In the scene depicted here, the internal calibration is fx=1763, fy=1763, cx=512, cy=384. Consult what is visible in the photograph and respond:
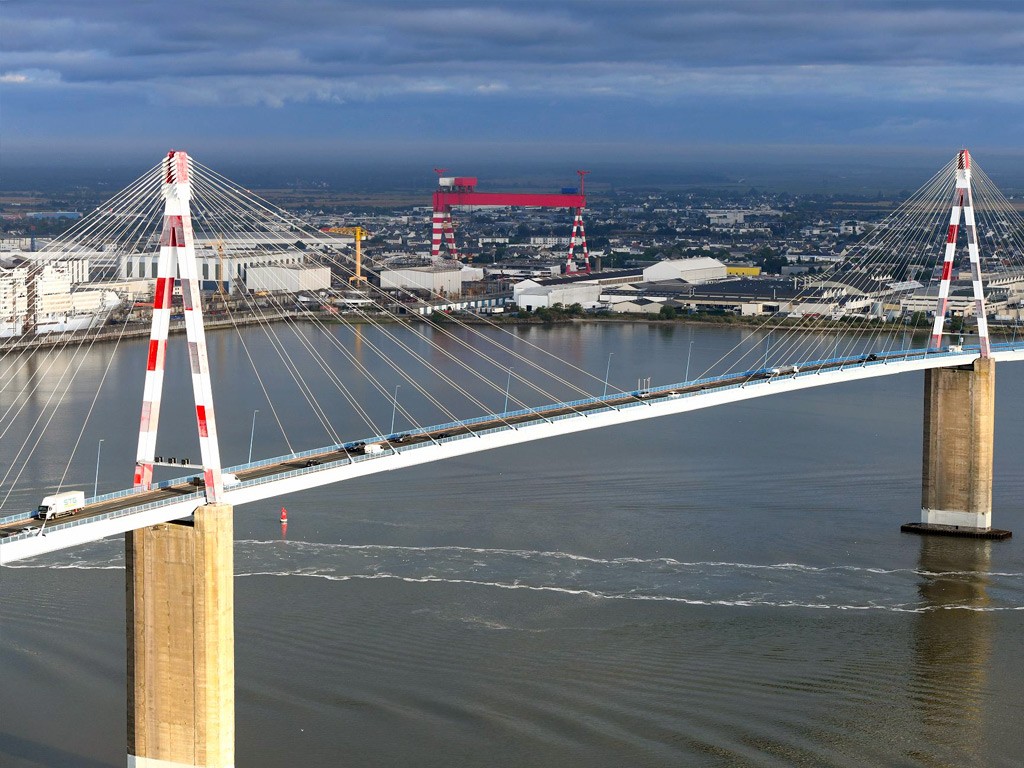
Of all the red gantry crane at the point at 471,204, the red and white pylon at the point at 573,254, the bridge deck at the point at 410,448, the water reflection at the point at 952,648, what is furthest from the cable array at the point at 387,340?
the red and white pylon at the point at 573,254

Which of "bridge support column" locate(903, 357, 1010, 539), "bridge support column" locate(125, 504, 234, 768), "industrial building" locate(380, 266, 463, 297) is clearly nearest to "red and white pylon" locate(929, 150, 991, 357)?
"bridge support column" locate(903, 357, 1010, 539)

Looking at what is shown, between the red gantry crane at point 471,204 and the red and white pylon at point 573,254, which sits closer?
the red and white pylon at point 573,254

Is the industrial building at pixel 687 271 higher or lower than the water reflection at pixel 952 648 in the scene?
higher

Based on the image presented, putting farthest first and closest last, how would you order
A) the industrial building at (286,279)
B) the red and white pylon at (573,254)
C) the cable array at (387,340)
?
the red and white pylon at (573,254) < the industrial building at (286,279) < the cable array at (387,340)

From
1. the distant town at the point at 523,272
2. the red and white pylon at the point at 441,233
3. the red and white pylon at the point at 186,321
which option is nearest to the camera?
the red and white pylon at the point at 186,321

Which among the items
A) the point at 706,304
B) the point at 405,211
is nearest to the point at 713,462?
the point at 706,304

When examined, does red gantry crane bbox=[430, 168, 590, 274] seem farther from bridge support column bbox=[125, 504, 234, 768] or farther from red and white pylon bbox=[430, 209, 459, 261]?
bridge support column bbox=[125, 504, 234, 768]

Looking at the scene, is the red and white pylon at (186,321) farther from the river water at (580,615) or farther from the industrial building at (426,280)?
the industrial building at (426,280)

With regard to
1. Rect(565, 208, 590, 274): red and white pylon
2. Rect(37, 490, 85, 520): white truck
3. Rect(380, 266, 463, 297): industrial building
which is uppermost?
Rect(565, 208, 590, 274): red and white pylon
